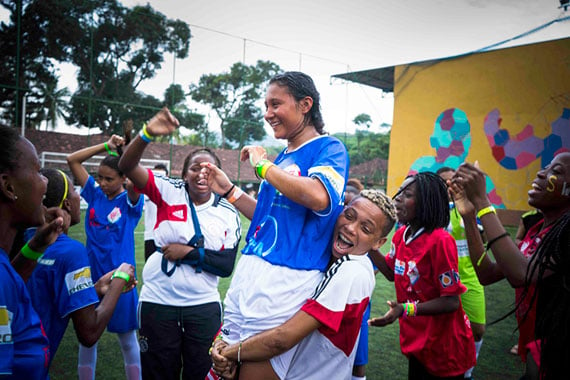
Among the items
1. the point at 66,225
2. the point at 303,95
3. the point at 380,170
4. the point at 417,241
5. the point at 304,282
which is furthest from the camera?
the point at 380,170

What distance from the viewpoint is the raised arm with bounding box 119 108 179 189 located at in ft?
8.24

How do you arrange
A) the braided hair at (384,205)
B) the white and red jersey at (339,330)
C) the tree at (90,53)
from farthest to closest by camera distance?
the tree at (90,53) → the braided hair at (384,205) → the white and red jersey at (339,330)

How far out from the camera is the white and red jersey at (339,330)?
192 centimetres

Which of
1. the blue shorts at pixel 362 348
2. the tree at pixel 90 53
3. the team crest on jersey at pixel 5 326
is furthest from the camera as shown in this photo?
the tree at pixel 90 53

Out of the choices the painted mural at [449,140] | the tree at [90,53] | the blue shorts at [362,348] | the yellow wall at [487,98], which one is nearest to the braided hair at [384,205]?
the blue shorts at [362,348]

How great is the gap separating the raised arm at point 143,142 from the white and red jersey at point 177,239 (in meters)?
0.15

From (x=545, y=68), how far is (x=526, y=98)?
1.52m

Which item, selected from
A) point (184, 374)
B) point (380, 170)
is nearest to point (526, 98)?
point (380, 170)

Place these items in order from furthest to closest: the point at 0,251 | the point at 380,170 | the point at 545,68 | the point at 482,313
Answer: the point at 380,170 < the point at 545,68 < the point at 482,313 < the point at 0,251

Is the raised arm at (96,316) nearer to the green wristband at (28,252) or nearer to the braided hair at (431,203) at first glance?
the green wristband at (28,252)

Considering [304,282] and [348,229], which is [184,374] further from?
[348,229]

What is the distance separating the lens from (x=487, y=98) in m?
21.0

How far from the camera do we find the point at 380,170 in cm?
3086

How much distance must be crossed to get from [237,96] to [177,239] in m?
23.9
